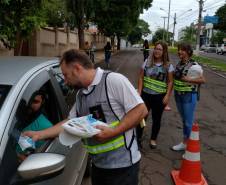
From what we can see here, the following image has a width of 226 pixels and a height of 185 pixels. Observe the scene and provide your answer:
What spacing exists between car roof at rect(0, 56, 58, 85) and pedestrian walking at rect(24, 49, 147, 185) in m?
0.38

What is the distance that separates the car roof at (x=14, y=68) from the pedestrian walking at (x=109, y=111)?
381 mm

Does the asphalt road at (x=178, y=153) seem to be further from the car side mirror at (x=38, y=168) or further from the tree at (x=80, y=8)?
the tree at (x=80, y=8)

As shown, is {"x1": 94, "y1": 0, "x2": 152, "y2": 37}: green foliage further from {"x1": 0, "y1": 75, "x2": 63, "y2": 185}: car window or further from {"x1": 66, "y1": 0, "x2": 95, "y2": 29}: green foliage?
{"x1": 0, "y1": 75, "x2": 63, "y2": 185}: car window

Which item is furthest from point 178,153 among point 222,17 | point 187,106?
point 222,17

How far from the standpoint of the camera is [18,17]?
334 inches

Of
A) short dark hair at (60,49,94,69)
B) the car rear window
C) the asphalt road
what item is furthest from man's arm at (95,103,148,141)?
the asphalt road

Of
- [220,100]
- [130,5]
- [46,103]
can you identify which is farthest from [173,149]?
[130,5]

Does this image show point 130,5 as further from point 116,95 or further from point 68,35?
point 116,95

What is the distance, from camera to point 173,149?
6621 millimetres

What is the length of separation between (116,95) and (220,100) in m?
10.5

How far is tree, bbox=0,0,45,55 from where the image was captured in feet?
27.1

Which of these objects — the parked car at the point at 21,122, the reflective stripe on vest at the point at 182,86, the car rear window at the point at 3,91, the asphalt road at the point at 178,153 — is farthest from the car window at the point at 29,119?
the reflective stripe on vest at the point at 182,86

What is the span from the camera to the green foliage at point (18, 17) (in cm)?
825

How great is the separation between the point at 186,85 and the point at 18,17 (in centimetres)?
400
